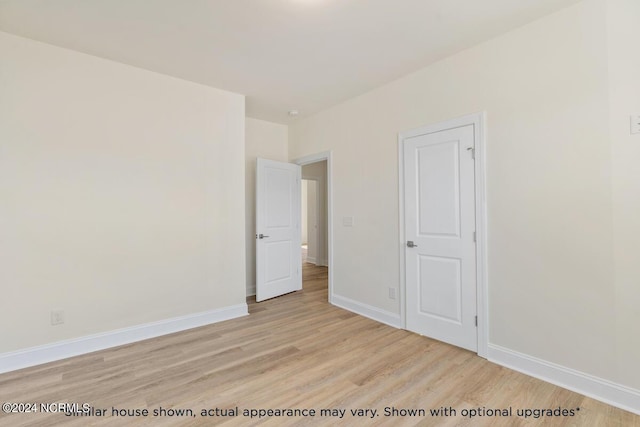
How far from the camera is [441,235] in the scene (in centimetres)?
279

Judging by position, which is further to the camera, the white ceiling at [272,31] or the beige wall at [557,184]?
the white ceiling at [272,31]

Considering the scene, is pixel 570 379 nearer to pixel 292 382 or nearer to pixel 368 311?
pixel 368 311

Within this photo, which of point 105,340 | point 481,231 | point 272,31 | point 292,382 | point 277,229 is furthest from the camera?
point 277,229

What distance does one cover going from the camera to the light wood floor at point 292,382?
5.79 feet

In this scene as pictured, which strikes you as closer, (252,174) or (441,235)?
(441,235)

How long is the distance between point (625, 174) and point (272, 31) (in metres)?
2.74

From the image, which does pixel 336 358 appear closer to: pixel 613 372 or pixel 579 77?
pixel 613 372

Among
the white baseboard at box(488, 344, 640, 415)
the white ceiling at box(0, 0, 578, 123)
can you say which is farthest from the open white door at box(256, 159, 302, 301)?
the white baseboard at box(488, 344, 640, 415)

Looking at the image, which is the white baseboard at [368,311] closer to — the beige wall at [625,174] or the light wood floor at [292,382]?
the light wood floor at [292,382]

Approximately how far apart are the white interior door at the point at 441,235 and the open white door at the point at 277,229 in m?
2.06

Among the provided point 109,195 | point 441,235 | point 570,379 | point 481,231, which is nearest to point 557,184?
point 481,231

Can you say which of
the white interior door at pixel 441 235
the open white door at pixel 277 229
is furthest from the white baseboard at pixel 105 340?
the white interior door at pixel 441 235

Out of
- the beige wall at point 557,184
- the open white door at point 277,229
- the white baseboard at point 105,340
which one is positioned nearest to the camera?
the beige wall at point 557,184

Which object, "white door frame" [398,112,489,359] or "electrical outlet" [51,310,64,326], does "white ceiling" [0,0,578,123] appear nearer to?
"white door frame" [398,112,489,359]
